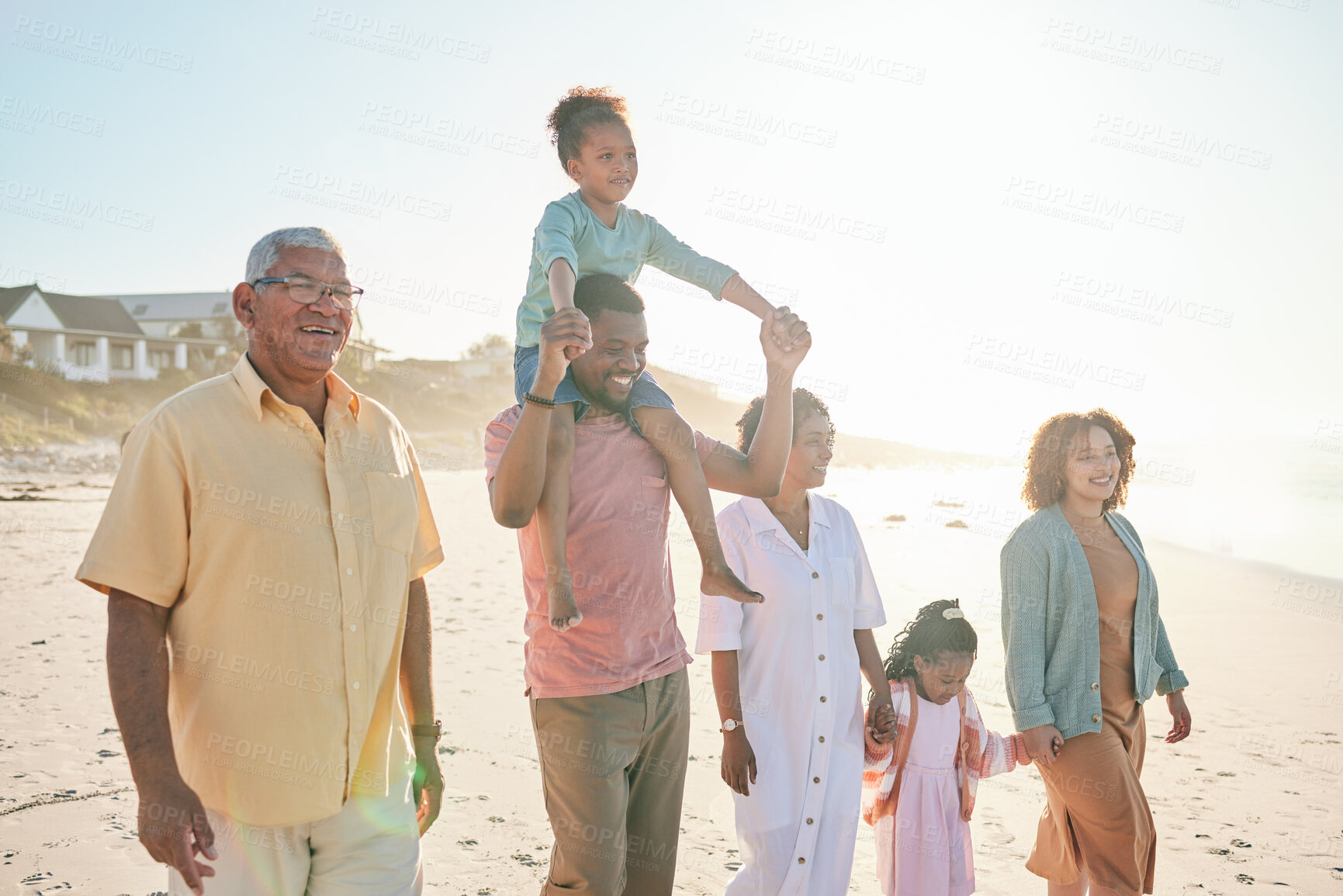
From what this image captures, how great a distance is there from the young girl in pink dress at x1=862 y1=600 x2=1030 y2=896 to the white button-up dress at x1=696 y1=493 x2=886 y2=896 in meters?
0.24

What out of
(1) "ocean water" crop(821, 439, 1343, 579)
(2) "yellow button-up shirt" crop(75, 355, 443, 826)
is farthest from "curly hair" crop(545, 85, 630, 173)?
(1) "ocean water" crop(821, 439, 1343, 579)

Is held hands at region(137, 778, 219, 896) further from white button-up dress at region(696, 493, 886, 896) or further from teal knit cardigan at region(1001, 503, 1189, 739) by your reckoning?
teal knit cardigan at region(1001, 503, 1189, 739)

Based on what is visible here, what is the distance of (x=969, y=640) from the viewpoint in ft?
12.7

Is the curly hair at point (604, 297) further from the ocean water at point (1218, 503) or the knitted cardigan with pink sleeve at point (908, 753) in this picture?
the ocean water at point (1218, 503)

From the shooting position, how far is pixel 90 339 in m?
43.8

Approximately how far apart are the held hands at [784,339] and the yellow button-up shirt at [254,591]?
1479mm

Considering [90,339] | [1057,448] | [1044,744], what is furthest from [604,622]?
[90,339]

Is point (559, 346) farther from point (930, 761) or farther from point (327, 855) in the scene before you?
point (930, 761)

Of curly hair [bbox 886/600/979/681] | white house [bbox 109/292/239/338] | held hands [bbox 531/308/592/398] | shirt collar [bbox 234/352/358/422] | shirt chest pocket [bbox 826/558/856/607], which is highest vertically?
white house [bbox 109/292/239/338]

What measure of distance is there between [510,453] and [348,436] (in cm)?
45

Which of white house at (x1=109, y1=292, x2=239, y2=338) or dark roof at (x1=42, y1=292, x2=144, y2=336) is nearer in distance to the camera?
dark roof at (x1=42, y1=292, x2=144, y2=336)

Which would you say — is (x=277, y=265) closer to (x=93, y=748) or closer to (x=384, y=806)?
(x=384, y=806)

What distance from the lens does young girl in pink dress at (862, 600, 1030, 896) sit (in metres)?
3.70

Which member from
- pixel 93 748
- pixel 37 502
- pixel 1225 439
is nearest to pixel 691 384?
pixel 1225 439
